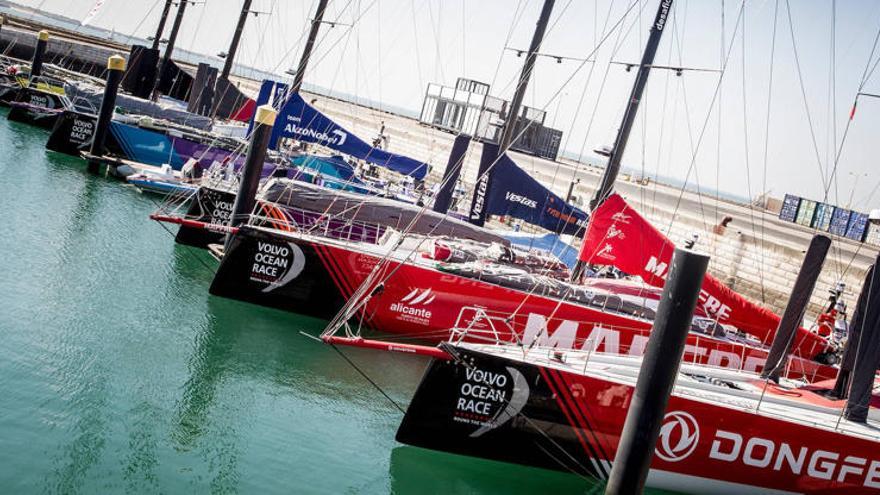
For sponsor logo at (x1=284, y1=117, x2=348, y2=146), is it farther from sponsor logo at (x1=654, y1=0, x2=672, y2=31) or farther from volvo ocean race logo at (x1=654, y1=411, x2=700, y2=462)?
volvo ocean race logo at (x1=654, y1=411, x2=700, y2=462)

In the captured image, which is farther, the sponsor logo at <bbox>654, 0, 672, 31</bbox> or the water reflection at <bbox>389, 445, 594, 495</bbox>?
the sponsor logo at <bbox>654, 0, 672, 31</bbox>

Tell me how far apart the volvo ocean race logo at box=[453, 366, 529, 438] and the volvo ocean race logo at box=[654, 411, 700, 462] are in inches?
68.8

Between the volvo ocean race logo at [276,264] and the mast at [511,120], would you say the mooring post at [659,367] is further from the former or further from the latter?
the mast at [511,120]

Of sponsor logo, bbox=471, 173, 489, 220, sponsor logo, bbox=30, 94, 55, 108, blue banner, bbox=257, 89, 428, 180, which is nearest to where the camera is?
sponsor logo, bbox=471, 173, 489, 220

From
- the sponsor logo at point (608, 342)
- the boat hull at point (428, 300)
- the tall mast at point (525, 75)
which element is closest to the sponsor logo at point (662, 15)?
the tall mast at point (525, 75)

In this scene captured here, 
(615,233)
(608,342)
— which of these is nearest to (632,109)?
(615,233)

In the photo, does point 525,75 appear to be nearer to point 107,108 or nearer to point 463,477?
point 463,477

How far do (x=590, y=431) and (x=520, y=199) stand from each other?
7463mm

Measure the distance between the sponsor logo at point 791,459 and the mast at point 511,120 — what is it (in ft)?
26.6

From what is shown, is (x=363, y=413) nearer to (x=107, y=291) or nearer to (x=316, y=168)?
(x=107, y=291)

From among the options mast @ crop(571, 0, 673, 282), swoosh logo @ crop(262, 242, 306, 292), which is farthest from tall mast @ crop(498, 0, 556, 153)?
swoosh logo @ crop(262, 242, 306, 292)

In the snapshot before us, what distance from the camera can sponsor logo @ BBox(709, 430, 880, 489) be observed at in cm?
949

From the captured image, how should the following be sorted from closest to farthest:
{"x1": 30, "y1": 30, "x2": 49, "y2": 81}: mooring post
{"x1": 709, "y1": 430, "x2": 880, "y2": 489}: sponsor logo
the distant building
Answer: {"x1": 709, "y1": 430, "x2": 880, "y2": 489}: sponsor logo → {"x1": 30, "y1": 30, "x2": 49, "y2": 81}: mooring post → the distant building

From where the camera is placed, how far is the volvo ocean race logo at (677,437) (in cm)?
941
